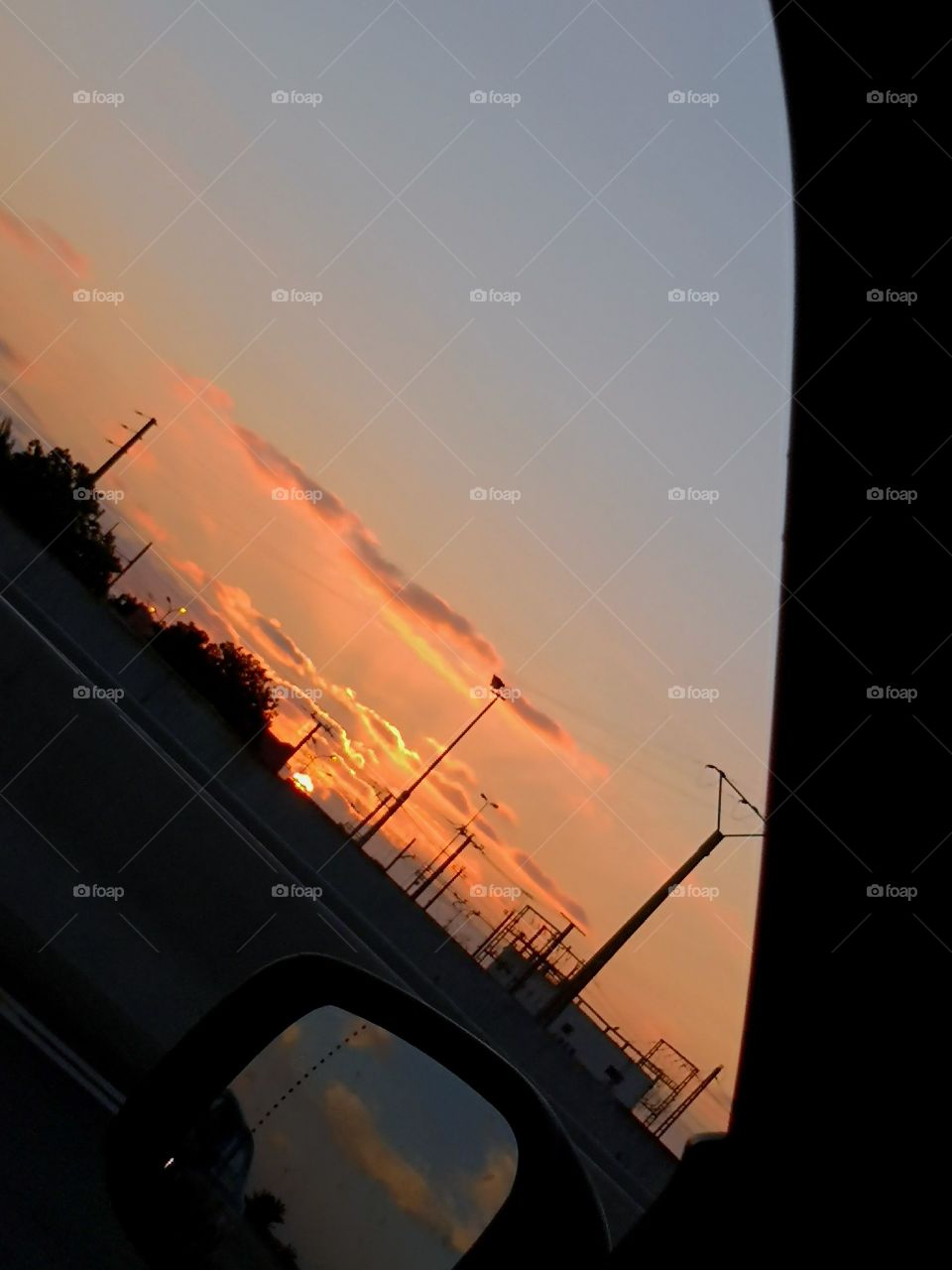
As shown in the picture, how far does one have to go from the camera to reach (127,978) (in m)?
7.64

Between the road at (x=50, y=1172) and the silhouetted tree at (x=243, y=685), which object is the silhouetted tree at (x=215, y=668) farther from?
the road at (x=50, y=1172)

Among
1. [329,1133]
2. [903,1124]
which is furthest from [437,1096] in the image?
[903,1124]

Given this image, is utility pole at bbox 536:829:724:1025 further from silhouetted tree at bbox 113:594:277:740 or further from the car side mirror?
the car side mirror

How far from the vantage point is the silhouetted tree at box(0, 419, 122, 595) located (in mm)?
43031

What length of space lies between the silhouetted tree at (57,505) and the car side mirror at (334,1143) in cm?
3977

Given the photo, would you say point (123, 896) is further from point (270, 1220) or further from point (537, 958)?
point (537, 958)

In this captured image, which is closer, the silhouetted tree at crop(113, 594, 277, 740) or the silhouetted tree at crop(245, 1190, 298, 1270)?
the silhouetted tree at crop(245, 1190, 298, 1270)

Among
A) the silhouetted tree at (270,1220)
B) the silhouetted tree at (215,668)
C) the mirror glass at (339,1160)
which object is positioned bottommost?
the silhouetted tree at (215,668)

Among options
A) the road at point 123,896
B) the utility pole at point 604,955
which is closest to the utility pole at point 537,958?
the utility pole at point 604,955

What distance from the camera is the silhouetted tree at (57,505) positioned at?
4303 cm

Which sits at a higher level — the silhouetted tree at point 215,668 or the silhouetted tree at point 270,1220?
the silhouetted tree at point 270,1220

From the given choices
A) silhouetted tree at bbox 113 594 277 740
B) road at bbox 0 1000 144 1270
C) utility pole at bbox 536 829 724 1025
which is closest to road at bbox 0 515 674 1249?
road at bbox 0 1000 144 1270

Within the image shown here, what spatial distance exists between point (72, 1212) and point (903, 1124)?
14.4ft

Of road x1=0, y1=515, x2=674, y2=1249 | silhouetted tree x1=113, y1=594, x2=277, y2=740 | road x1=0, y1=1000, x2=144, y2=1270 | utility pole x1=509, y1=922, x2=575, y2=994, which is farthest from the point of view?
silhouetted tree x1=113, y1=594, x2=277, y2=740
